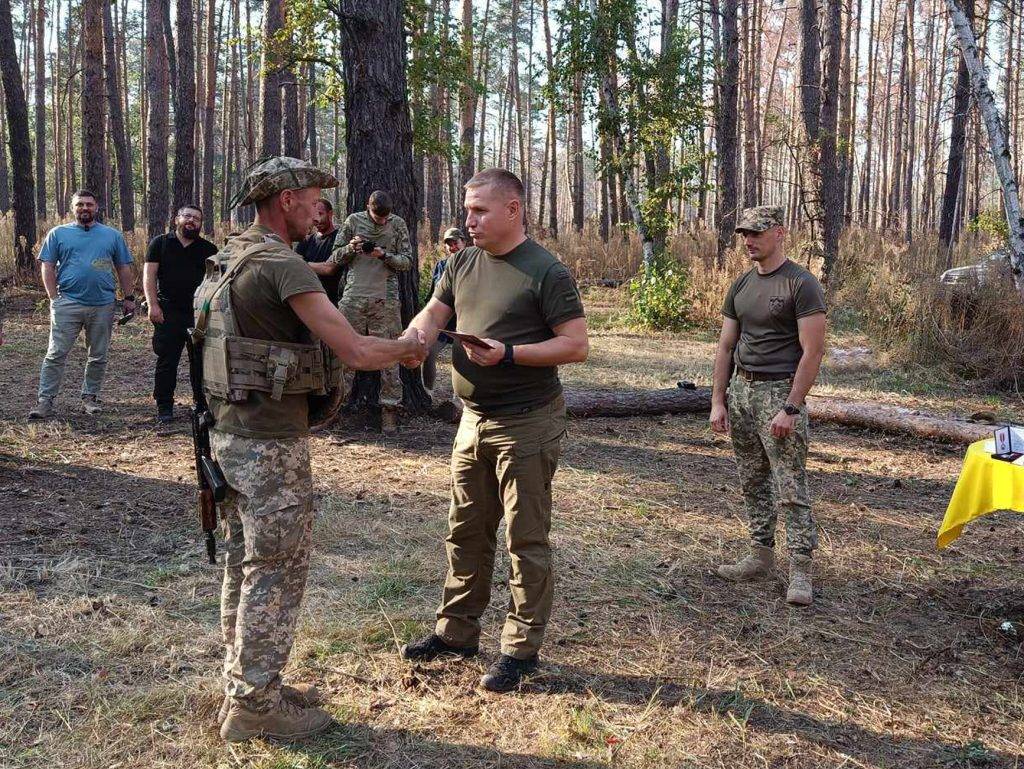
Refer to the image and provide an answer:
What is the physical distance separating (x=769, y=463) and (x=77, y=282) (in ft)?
21.4

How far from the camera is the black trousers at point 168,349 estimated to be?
8.02 meters

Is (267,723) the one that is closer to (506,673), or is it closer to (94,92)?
(506,673)

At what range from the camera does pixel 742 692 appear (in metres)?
3.56

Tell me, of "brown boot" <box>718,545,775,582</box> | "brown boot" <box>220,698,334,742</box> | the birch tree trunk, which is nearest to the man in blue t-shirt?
"brown boot" <box>220,698,334,742</box>

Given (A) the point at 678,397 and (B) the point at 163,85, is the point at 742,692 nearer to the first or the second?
(A) the point at 678,397

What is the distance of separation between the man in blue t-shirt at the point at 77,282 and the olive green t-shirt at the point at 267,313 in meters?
5.70

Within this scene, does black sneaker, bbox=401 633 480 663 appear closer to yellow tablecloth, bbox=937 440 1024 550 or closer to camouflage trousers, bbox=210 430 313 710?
camouflage trousers, bbox=210 430 313 710

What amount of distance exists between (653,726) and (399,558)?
6.79ft

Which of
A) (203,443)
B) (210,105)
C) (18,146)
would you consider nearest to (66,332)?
(203,443)

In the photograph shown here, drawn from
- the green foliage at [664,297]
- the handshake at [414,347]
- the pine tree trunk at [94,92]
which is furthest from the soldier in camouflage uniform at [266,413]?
the pine tree trunk at [94,92]

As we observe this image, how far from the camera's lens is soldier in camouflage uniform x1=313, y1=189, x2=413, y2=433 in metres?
7.26

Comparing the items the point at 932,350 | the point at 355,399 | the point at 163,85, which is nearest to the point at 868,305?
the point at 932,350

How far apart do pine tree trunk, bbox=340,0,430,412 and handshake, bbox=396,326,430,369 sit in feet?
14.8

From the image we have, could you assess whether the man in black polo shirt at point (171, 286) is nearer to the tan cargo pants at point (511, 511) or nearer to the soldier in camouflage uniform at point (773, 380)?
the tan cargo pants at point (511, 511)
